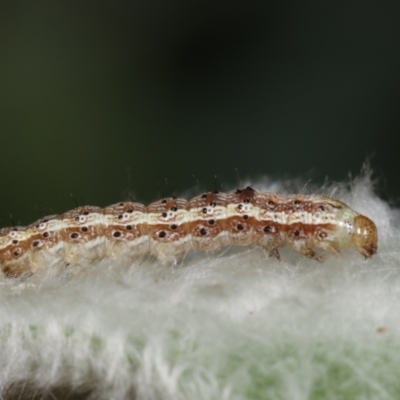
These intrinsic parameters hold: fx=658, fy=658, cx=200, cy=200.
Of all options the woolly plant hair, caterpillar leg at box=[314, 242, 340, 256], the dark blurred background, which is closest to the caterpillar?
caterpillar leg at box=[314, 242, 340, 256]

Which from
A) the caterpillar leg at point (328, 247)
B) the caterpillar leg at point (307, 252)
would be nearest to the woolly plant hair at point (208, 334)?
the caterpillar leg at point (307, 252)

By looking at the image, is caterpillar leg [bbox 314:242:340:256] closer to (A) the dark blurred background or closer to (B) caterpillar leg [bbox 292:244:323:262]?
(B) caterpillar leg [bbox 292:244:323:262]

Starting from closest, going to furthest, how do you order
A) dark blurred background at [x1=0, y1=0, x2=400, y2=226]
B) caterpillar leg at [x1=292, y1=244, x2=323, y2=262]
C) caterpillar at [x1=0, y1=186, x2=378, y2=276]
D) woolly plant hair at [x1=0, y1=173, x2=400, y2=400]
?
1. woolly plant hair at [x1=0, y1=173, x2=400, y2=400]
2. caterpillar leg at [x1=292, y1=244, x2=323, y2=262]
3. caterpillar at [x1=0, y1=186, x2=378, y2=276]
4. dark blurred background at [x1=0, y1=0, x2=400, y2=226]

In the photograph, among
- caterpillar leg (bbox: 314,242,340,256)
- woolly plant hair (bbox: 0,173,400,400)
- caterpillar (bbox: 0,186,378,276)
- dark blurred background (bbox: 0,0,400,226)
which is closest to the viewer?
woolly plant hair (bbox: 0,173,400,400)

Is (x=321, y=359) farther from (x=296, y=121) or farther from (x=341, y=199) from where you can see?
(x=296, y=121)

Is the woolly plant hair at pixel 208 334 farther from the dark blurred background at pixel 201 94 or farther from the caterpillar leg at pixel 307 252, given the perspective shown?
the dark blurred background at pixel 201 94
